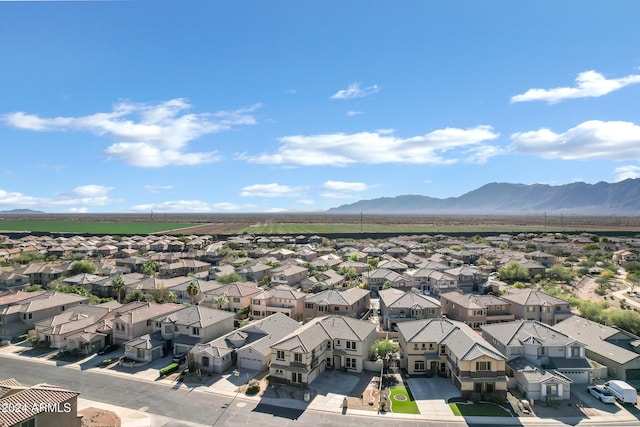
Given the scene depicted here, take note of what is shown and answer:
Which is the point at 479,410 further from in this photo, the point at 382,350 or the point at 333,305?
the point at 333,305

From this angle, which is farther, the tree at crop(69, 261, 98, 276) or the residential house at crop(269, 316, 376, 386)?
the tree at crop(69, 261, 98, 276)

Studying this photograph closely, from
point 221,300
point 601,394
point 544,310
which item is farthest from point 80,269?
point 601,394

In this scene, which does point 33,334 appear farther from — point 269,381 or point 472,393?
point 472,393

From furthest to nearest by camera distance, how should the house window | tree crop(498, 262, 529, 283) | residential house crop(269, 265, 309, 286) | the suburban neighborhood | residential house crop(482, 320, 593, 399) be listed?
tree crop(498, 262, 529, 283) < residential house crop(269, 265, 309, 286) < the house window < residential house crop(482, 320, 593, 399) < the suburban neighborhood

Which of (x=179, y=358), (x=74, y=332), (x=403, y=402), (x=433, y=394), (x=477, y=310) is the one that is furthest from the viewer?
(x=477, y=310)

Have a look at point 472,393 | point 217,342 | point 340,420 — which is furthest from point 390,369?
point 217,342

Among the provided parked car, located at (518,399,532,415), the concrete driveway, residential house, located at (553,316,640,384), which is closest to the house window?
the concrete driveway

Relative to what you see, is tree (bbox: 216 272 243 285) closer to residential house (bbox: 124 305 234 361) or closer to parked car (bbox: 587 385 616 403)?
residential house (bbox: 124 305 234 361)
